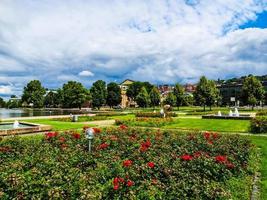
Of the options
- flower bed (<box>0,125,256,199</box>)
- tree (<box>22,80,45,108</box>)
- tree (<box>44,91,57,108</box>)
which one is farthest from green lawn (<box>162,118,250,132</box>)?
tree (<box>44,91,57,108</box>)

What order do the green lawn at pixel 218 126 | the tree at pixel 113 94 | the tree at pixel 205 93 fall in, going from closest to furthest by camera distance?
1. the green lawn at pixel 218 126
2. the tree at pixel 205 93
3. the tree at pixel 113 94

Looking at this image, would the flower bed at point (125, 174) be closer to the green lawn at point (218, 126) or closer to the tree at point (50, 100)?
the green lawn at point (218, 126)

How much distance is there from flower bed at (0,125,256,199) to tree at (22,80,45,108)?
328ft

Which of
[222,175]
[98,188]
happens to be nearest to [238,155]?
[222,175]

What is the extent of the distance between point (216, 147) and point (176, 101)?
64.3m

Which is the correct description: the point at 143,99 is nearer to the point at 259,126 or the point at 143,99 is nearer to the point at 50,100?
the point at 50,100

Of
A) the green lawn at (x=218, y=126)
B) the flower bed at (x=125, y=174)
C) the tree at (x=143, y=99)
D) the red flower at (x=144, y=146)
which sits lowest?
the green lawn at (x=218, y=126)

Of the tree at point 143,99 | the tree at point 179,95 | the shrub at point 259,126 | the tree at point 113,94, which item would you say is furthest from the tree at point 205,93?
the tree at point 113,94

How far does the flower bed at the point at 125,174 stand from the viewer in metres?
5.82

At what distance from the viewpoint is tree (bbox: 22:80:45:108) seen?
105875mm

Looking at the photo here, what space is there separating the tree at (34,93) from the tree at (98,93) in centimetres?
2270

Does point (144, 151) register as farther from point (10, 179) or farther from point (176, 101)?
point (176, 101)

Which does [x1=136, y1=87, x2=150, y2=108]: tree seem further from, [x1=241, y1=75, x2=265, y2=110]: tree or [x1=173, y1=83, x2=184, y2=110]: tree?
[x1=241, y1=75, x2=265, y2=110]: tree

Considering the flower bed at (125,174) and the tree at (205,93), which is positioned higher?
the tree at (205,93)
